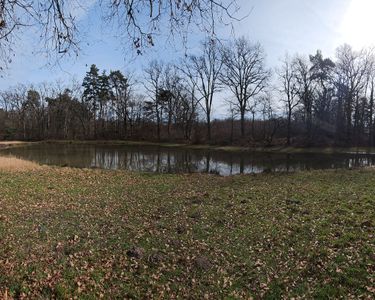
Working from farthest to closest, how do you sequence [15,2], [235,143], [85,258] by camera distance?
[235,143] → [85,258] → [15,2]

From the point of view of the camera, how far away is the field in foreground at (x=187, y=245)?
5.82 m

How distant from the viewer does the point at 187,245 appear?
7660 millimetres

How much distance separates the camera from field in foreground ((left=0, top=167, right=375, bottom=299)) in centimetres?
582

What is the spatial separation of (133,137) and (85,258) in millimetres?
64507

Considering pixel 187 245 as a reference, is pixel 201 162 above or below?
above

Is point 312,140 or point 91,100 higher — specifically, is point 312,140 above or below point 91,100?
below

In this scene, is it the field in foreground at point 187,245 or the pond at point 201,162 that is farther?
the pond at point 201,162

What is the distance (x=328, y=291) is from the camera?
557 centimetres

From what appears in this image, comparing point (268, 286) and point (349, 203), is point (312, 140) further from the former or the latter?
point (268, 286)

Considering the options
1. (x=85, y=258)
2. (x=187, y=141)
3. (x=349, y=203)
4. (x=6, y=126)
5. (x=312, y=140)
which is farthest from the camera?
(x=6, y=126)

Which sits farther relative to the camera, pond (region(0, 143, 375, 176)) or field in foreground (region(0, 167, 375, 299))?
pond (region(0, 143, 375, 176))

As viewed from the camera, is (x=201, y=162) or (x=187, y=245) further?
(x=201, y=162)

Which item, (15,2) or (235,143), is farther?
(235,143)

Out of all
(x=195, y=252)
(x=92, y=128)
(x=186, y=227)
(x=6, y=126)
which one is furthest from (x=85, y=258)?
(x=6, y=126)
